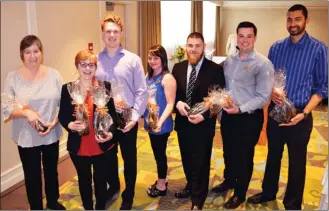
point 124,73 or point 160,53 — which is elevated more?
point 160,53

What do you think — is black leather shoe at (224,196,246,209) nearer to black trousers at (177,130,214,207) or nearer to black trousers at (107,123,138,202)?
black trousers at (177,130,214,207)

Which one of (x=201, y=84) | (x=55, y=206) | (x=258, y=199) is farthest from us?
(x=258, y=199)

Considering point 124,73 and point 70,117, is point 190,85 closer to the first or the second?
point 124,73

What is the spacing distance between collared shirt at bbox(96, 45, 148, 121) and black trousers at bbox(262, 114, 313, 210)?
1.07 meters

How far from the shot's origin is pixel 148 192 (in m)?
2.83

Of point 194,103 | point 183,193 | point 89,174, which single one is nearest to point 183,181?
point 183,193

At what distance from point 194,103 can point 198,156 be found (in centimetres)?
41

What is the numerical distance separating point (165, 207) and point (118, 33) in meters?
1.50

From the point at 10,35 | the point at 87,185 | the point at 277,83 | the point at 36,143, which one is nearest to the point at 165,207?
the point at 87,185

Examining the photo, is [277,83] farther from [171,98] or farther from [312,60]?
[171,98]

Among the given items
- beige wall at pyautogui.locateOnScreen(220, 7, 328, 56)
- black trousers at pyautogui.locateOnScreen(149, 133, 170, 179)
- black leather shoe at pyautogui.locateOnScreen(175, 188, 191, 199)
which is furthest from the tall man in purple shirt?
beige wall at pyautogui.locateOnScreen(220, 7, 328, 56)

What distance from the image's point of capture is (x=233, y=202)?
102 inches

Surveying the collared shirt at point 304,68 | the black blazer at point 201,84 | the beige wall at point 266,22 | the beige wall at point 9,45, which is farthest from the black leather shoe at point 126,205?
the beige wall at point 266,22

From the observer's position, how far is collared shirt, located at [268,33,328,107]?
7.37 ft
